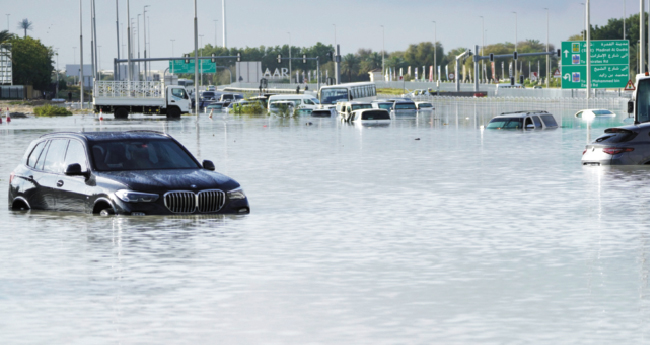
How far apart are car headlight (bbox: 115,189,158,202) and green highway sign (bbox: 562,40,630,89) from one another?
58361 mm

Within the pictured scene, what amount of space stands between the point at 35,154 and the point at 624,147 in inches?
574

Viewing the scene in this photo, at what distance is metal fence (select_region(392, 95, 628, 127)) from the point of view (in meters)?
73.4

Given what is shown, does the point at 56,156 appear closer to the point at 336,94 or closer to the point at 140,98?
the point at 140,98

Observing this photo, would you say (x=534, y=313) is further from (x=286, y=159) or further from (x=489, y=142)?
(x=489, y=142)

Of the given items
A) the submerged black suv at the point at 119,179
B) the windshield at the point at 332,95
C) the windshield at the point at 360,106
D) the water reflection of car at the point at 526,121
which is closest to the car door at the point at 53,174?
the submerged black suv at the point at 119,179

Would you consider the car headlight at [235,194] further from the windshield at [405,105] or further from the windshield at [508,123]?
the windshield at [405,105]

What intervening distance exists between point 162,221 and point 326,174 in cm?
1002

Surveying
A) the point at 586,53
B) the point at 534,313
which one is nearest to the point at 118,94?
the point at 586,53

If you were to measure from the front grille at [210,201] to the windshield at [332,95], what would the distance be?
71.2 m

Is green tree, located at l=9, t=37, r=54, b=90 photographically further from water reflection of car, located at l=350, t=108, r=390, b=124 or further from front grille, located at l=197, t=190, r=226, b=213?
front grille, located at l=197, t=190, r=226, b=213

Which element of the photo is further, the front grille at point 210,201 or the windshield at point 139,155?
the windshield at point 139,155

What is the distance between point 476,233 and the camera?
→ 14.2 meters

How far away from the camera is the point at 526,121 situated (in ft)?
167

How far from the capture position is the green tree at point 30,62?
452ft
